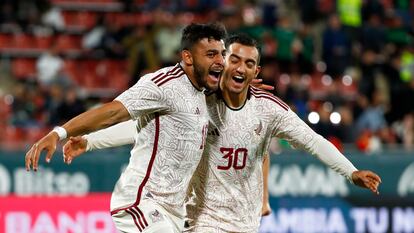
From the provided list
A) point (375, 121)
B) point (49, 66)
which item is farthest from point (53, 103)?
point (375, 121)

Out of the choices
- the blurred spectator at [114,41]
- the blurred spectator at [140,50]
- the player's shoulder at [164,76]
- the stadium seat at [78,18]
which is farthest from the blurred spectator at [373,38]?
the player's shoulder at [164,76]

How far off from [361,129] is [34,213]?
6.02 m

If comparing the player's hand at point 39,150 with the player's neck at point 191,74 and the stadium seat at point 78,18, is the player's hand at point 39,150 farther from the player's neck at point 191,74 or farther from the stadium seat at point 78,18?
the stadium seat at point 78,18

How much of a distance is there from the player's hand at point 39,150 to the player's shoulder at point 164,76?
71cm

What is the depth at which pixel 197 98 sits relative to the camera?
610 centimetres

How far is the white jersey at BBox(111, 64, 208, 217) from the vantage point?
5.96m

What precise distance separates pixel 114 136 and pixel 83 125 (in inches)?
38.4

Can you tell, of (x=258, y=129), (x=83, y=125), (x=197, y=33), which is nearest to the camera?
(x=83, y=125)

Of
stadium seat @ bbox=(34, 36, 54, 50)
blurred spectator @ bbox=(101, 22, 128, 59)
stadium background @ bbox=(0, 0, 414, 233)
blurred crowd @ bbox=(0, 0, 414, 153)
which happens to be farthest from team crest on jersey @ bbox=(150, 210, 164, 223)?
stadium seat @ bbox=(34, 36, 54, 50)

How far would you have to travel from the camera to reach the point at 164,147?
5.97 meters

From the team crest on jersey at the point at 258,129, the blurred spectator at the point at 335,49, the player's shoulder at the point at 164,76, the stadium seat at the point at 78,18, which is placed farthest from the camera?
the stadium seat at the point at 78,18

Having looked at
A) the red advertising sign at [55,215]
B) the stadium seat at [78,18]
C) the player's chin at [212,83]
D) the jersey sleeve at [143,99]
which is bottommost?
the red advertising sign at [55,215]

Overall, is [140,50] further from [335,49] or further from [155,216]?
[155,216]

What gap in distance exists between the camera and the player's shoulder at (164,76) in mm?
5885
